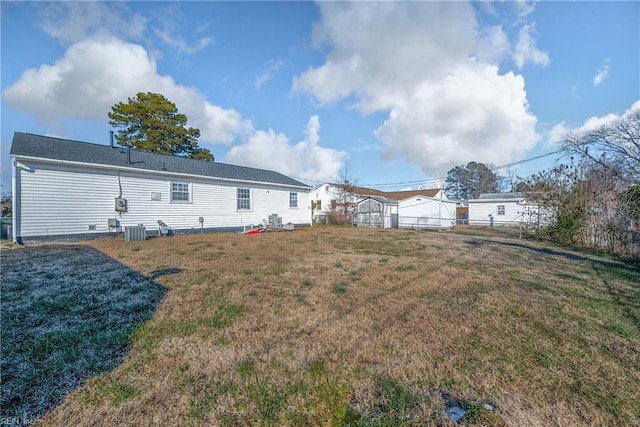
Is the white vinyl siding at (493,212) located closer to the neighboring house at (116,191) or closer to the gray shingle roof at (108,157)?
the gray shingle roof at (108,157)

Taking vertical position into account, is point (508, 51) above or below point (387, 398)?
above

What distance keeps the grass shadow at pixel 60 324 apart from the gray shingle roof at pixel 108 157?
221 inches

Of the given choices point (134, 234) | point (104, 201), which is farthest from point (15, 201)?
point (134, 234)

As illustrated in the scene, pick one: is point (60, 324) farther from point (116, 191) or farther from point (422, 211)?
point (422, 211)

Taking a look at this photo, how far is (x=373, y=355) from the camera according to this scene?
2.49 meters

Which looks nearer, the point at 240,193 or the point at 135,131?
the point at 240,193

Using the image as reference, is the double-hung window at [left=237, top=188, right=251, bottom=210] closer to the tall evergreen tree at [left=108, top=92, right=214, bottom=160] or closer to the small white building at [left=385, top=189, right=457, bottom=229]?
the tall evergreen tree at [left=108, top=92, right=214, bottom=160]

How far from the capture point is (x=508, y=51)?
10.9m

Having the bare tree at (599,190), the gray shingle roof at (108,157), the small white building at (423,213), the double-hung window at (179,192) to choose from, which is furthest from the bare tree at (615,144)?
the double-hung window at (179,192)

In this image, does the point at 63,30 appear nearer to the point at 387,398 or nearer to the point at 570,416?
the point at 387,398

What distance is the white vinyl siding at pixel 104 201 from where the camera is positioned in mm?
8977

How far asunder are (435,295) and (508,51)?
12.0 metres

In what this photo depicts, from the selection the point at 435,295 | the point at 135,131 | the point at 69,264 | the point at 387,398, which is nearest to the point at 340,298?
the point at 435,295

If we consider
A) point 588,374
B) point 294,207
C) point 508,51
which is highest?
point 508,51
